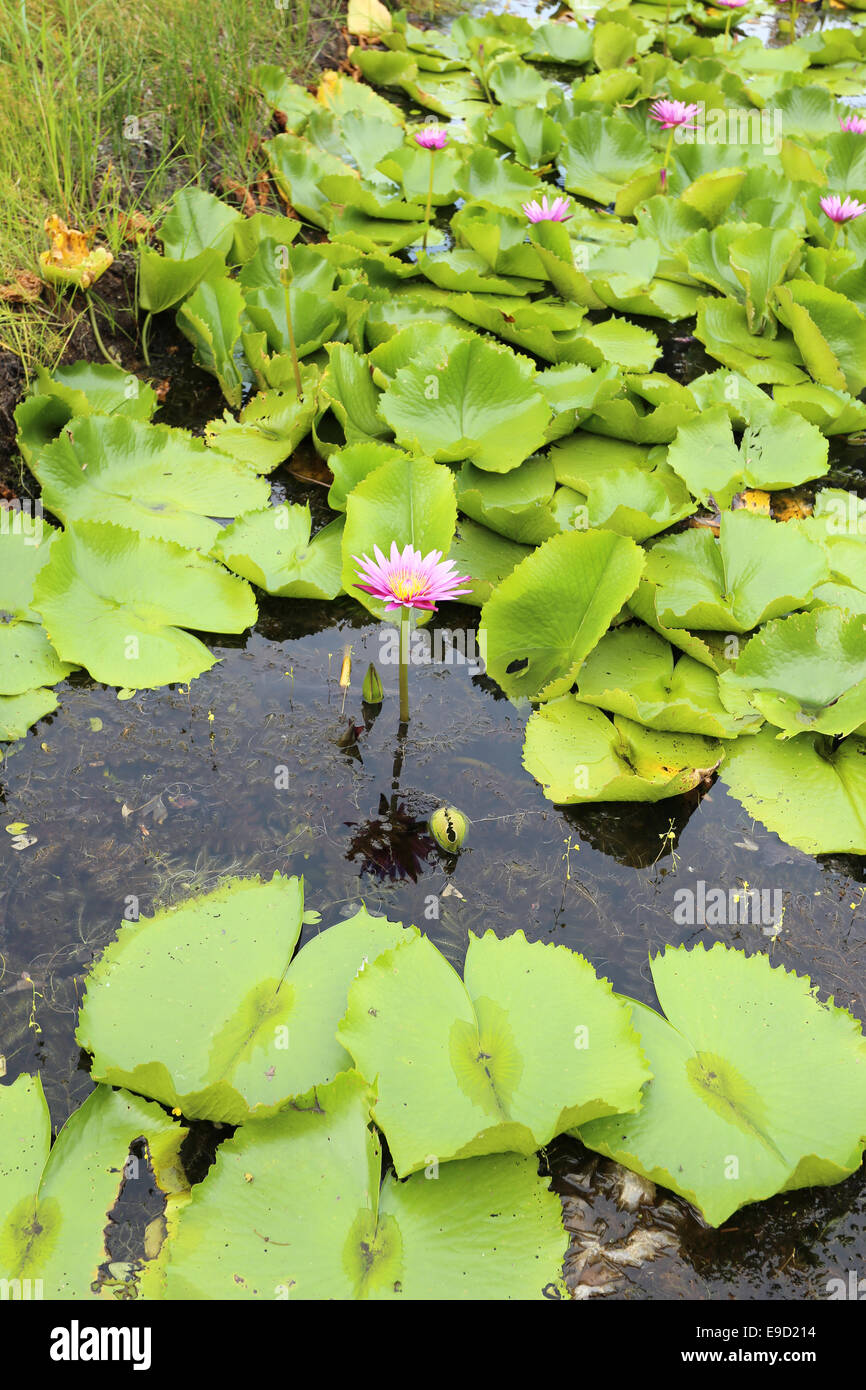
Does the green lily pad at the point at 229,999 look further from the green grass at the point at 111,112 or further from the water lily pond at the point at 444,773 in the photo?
the green grass at the point at 111,112

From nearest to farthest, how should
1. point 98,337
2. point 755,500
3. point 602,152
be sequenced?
point 755,500, point 98,337, point 602,152

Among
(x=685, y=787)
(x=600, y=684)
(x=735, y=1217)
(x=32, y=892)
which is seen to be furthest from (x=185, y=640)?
(x=735, y=1217)

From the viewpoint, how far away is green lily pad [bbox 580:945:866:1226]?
1638mm

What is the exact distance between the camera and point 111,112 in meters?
4.00

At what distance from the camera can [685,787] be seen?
2.23 m

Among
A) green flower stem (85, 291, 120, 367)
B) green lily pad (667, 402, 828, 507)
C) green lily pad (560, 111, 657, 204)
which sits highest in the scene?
green lily pad (560, 111, 657, 204)

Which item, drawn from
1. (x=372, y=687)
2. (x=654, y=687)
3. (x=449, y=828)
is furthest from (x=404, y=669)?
(x=654, y=687)

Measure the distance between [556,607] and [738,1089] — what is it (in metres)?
1.21

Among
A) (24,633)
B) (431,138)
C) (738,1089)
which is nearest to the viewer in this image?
(738,1089)

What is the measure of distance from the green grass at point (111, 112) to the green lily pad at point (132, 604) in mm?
946

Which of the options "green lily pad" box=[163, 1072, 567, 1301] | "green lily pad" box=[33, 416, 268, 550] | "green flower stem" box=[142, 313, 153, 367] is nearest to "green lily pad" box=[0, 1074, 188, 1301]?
"green lily pad" box=[163, 1072, 567, 1301]

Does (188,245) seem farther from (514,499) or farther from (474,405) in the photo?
(514,499)

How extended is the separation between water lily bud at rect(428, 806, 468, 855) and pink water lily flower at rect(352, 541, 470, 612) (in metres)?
0.47

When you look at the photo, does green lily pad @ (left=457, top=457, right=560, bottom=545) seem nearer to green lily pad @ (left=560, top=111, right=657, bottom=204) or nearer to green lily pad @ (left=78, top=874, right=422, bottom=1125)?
green lily pad @ (left=78, top=874, right=422, bottom=1125)
